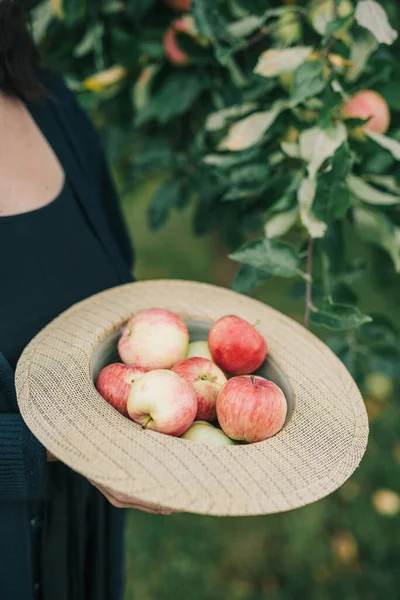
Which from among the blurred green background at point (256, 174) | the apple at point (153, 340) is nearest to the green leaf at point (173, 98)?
the blurred green background at point (256, 174)

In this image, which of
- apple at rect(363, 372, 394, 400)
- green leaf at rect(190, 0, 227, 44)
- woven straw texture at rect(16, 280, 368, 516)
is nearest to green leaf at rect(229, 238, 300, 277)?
woven straw texture at rect(16, 280, 368, 516)

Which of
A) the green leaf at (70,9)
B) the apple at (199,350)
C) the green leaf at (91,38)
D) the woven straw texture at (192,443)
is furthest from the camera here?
the green leaf at (91,38)

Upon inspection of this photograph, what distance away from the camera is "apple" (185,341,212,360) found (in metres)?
1.03

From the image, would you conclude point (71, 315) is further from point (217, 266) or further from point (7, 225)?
point (217, 266)

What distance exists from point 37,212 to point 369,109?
662 mm

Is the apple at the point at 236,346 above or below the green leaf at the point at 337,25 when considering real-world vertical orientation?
below

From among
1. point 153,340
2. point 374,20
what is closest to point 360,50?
point 374,20

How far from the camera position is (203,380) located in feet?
3.03

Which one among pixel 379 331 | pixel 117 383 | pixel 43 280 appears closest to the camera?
pixel 117 383

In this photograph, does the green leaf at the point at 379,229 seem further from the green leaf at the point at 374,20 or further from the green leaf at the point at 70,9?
the green leaf at the point at 70,9

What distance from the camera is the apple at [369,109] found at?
1127 millimetres

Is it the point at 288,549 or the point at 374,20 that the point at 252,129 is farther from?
the point at 288,549

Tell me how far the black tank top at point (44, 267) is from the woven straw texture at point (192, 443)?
0.10 meters

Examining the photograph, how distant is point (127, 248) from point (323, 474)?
0.93 metres
